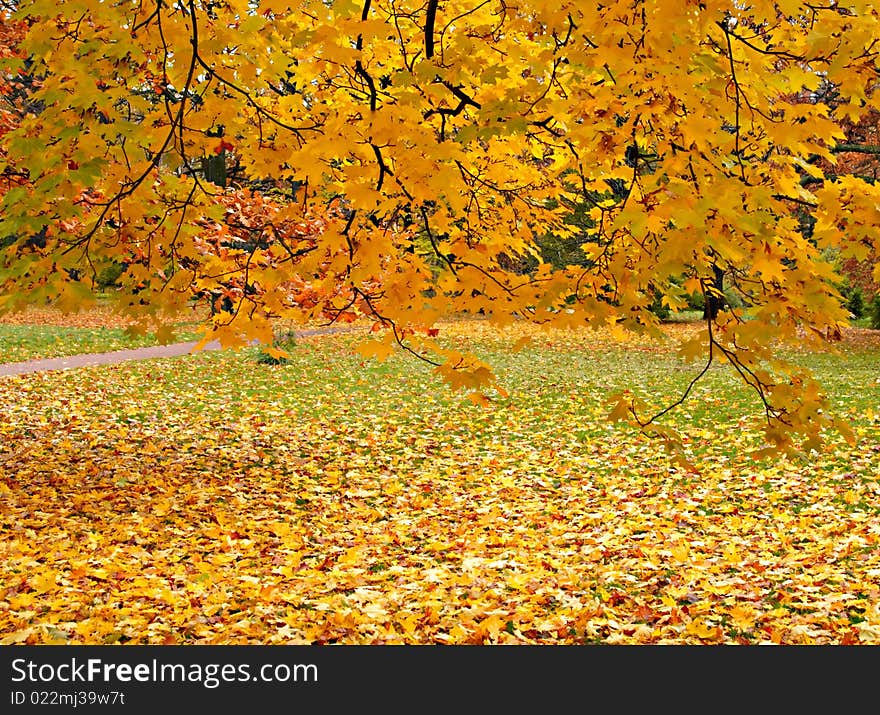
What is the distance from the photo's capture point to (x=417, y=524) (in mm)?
6340

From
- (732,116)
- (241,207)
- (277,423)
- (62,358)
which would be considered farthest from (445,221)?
(62,358)

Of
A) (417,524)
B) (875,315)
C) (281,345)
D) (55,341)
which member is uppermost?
(875,315)

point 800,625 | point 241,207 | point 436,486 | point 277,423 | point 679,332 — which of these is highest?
point 679,332

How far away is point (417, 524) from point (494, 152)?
2969mm

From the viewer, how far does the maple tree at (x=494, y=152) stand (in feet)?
10.5

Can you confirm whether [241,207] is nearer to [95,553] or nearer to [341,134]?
[95,553]

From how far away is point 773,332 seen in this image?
132 inches

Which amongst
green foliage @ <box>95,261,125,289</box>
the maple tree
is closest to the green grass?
green foliage @ <box>95,261,125,289</box>

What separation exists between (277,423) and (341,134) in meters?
7.47

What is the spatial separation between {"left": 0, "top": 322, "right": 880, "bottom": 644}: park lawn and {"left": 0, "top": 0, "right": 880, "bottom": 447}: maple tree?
40.6 inches

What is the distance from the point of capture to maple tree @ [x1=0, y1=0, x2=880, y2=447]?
3213 millimetres

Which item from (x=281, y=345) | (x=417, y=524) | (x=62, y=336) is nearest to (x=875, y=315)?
(x=281, y=345)

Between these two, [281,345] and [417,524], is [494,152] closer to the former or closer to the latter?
[417,524]

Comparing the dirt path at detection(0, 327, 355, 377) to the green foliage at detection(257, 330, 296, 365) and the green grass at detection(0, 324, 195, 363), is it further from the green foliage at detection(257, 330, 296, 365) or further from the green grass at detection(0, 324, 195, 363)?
the green foliage at detection(257, 330, 296, 365)
